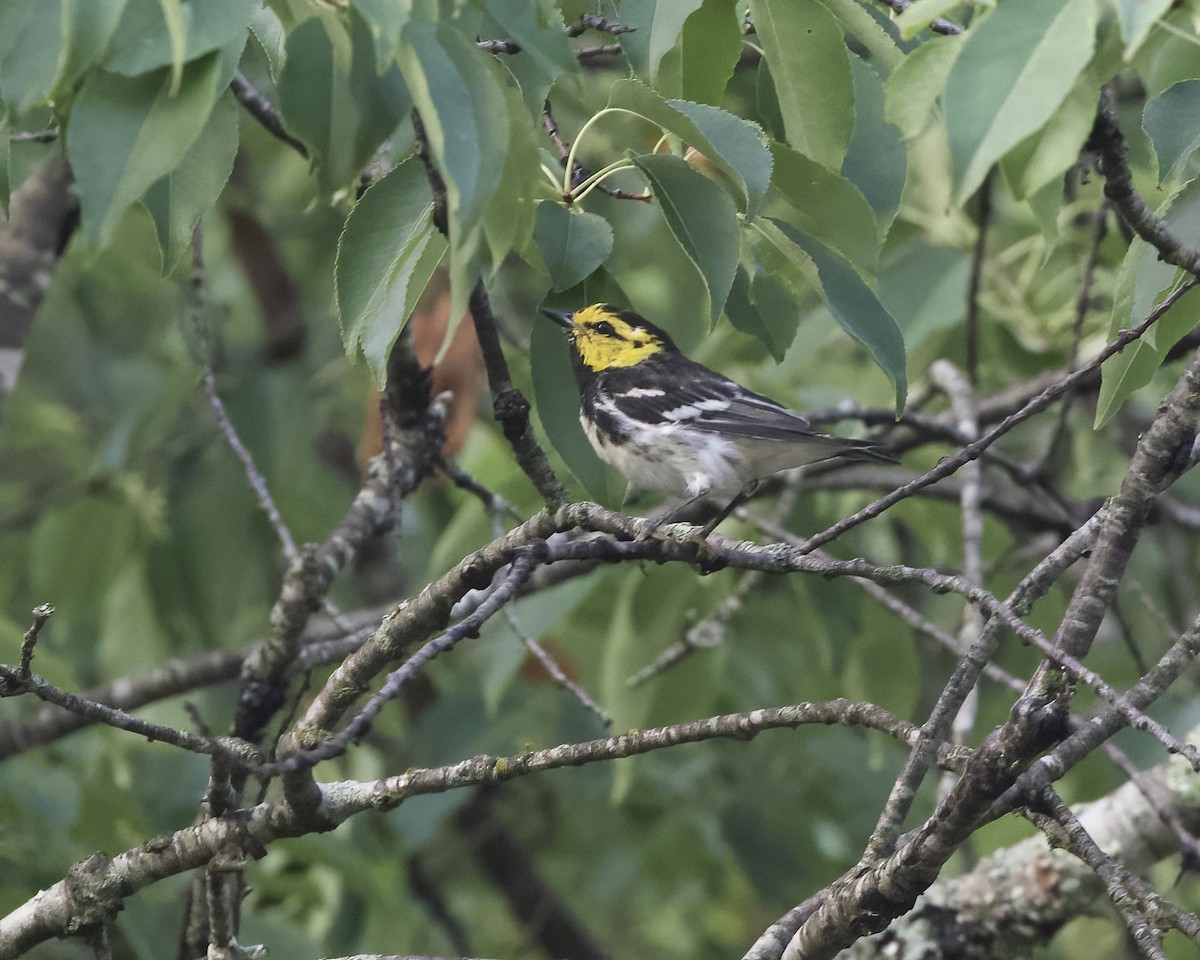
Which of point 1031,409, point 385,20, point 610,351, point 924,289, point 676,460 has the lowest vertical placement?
point 1031,409

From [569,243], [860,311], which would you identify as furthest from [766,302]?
[569,243]

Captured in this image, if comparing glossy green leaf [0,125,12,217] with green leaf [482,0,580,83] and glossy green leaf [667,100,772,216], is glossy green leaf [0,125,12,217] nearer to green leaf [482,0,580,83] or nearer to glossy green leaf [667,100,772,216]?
green leaf [482,0,580,83]

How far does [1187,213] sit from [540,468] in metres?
1.13

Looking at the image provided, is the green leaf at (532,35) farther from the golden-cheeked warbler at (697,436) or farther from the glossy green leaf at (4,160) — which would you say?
the golden-cheeked warbler at (697,436)

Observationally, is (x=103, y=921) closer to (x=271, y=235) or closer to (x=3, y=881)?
(x=3, y=881)

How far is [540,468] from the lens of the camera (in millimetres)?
2506

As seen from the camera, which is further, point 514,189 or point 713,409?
point 713,409

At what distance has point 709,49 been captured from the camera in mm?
2197

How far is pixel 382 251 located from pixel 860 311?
75 centimetres

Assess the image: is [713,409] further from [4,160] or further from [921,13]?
[4,160]

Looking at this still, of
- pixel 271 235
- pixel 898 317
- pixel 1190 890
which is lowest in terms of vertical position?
pixel 1190 890

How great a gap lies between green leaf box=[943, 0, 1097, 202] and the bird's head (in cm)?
272

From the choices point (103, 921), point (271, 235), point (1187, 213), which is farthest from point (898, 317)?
point (271, 235)

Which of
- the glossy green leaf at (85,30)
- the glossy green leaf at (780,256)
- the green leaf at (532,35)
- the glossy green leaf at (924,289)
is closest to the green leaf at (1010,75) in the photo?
the green leaf at (532,35)
